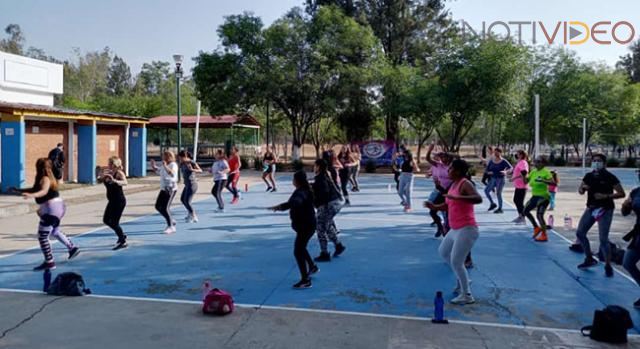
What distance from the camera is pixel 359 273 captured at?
26.6ft

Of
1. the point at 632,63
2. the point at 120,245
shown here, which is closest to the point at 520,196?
the point at 120,245

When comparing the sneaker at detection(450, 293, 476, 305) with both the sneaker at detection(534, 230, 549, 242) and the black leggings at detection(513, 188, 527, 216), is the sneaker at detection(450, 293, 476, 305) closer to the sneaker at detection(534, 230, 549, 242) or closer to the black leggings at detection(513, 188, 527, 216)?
the sneaker at detection(534, 230, 549, 242)

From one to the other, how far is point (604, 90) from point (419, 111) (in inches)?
638

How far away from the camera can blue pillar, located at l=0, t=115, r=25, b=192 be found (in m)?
19.0

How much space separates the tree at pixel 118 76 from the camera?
3403 inches

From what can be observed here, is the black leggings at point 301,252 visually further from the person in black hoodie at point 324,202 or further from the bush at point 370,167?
the bush at point 370,167

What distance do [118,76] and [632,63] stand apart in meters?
71.7

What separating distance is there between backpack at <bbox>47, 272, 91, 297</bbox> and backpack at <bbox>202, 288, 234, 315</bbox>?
5.93 ft

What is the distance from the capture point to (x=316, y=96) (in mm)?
33938

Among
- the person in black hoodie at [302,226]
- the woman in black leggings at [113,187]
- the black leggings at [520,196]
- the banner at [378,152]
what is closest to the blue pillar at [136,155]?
the banner at [378,152]

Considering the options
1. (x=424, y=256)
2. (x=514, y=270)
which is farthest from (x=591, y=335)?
(x=424, y=256)

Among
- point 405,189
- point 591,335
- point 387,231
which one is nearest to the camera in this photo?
point 591,335

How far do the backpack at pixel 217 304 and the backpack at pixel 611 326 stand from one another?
3694mm

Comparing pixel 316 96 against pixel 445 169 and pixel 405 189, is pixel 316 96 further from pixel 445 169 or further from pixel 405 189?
pixel 445 169
